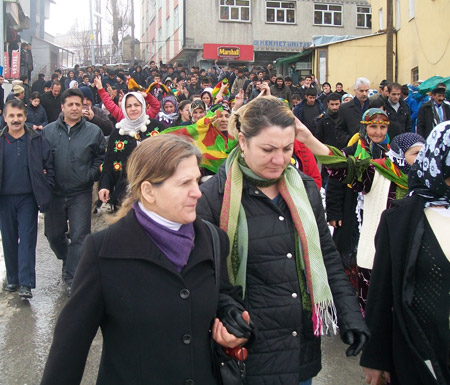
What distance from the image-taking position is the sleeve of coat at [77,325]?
2070 mm

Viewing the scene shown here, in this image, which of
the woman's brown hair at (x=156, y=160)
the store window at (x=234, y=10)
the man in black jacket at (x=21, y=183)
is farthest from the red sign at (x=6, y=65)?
the woman's brown hair at (x=156, y=160)

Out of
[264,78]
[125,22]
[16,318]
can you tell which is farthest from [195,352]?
[125,22]

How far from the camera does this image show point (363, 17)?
129ft

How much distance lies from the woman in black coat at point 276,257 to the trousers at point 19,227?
3660 mm

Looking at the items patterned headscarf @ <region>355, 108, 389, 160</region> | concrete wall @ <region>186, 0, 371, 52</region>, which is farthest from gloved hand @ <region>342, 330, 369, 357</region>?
concrete wall @ <region>186, 0, 371, 52</region>

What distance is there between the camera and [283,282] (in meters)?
2.56

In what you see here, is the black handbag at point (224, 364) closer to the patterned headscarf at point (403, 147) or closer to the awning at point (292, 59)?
the patterned headscarf at point (403, 147)

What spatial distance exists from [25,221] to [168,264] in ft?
13.6

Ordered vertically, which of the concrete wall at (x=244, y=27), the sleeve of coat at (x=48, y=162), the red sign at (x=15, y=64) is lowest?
the sleeve of coat at (x=48, y=162)

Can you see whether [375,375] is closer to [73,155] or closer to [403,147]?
[403,147]

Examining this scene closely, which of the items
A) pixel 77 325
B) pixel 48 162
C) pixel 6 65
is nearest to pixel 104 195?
pixel 48 162

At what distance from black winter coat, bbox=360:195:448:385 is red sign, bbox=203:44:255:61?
1313 inches

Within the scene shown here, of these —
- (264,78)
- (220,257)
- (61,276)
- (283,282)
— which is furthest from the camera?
(264,78)

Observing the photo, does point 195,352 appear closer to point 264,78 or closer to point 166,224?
point 166,224
